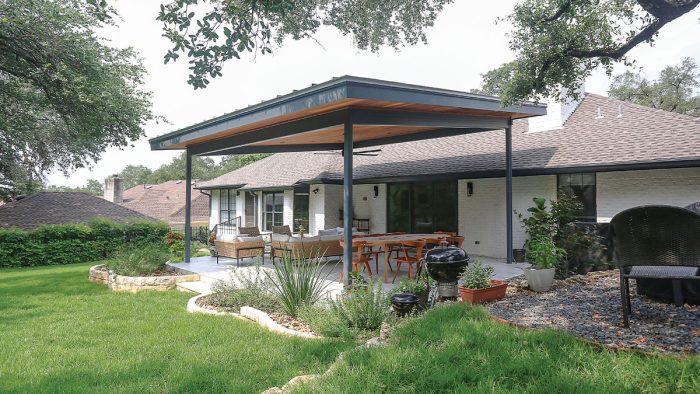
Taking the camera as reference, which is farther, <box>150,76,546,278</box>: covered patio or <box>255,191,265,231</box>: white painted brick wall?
<box>255,191,265,231</box>: white painted brick wall

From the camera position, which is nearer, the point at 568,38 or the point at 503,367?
the point at 503,367

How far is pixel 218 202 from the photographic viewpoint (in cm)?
2270

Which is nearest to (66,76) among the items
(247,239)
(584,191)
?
(247,239)

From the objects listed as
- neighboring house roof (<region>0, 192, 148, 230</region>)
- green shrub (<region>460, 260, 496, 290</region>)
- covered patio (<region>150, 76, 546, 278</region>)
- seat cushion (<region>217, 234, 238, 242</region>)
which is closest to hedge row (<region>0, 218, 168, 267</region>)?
neighboring house roof (<region>0, 192, 148, 230</region>)

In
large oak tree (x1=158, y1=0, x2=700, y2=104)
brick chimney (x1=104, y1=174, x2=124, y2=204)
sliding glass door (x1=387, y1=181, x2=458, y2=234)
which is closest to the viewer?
large oak tree (x1=158, y1=0, x2=700, y2=104)

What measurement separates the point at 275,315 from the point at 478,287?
2.66 m

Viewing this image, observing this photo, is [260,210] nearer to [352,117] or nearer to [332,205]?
[332,205]

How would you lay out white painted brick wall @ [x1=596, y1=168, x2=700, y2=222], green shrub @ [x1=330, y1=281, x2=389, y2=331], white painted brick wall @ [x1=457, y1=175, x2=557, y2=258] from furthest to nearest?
white painted brick wall @ [x1=457, y1=175, x2=557, y2=258], white painted brick wall @ [x1=596, y1=168, x2=700, y2=222], green shrub @ [x1=330, y1=281, x2=389, y2=331]

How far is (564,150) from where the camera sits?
10.6 m

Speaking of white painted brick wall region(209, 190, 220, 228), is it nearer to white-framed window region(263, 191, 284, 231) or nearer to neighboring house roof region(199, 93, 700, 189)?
white-framed window region(263, 191, 284, 231)

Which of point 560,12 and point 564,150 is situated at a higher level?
point 560,12

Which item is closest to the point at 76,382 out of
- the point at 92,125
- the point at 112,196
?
the point at 92,125

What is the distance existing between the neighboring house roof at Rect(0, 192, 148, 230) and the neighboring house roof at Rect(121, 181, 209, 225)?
1260 cm

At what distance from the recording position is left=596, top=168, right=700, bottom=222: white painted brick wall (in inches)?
342
